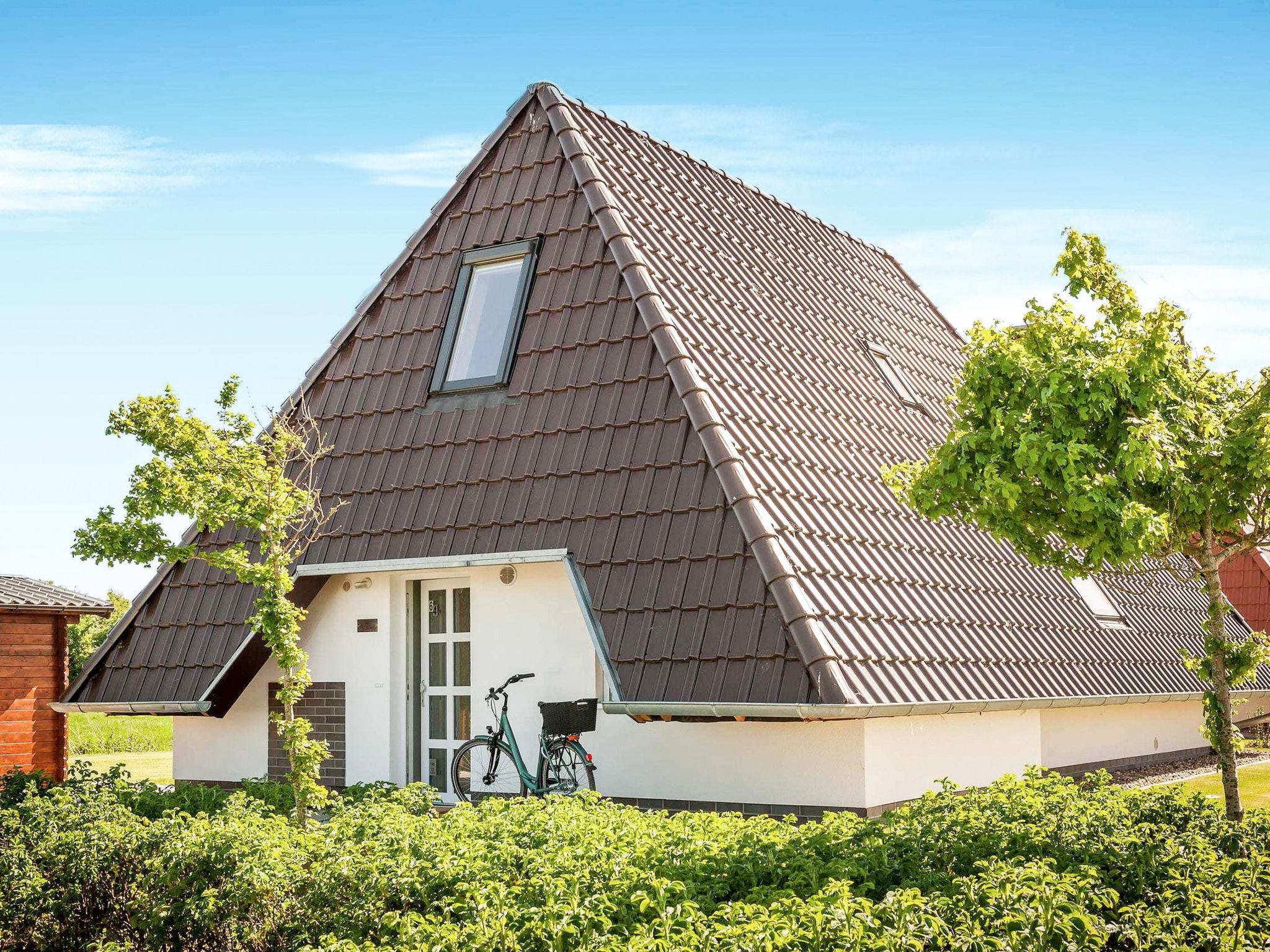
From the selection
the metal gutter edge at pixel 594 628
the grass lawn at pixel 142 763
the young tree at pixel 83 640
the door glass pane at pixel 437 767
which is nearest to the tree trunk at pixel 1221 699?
the metal gutter edge at pixel 594 628

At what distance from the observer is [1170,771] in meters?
17.2

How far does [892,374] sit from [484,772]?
7413mm

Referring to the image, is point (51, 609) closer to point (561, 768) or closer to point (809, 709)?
point (561, 768)

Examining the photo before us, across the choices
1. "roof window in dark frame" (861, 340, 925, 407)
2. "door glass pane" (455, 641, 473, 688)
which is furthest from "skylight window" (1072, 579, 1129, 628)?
"door glass pane" (455, 641, 473, 688)

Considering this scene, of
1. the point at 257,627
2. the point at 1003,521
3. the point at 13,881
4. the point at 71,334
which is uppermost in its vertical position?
the point at 71,334

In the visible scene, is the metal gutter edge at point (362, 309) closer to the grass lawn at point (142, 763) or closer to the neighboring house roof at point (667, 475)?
the neighboring house roof at point (667, 475)

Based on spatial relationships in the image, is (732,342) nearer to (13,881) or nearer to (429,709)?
(429,709)

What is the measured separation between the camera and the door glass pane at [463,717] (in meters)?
13.7

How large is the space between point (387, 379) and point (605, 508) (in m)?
3.73

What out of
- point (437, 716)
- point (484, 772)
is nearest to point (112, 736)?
point (437, 716)

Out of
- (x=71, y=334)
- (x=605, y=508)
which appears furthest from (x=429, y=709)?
(x=71, y=334)

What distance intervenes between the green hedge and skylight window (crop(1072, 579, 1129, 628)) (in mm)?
7692

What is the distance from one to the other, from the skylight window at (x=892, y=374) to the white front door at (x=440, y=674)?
606 cm

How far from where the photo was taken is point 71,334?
68.5 feet
